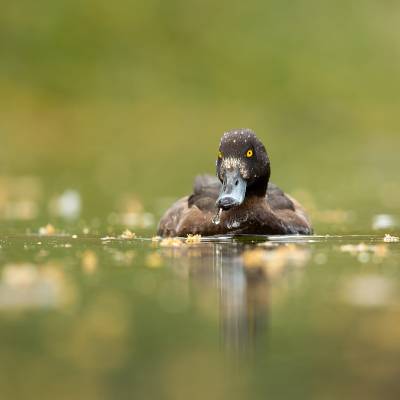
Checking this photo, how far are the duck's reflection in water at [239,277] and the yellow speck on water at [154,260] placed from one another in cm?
19

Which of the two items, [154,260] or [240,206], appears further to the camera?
[240,206]

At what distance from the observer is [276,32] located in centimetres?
11225

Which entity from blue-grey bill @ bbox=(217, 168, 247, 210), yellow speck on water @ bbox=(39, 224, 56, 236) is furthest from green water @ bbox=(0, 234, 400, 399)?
yellow speck on water @ bbox=(39, 224, 56, 236)

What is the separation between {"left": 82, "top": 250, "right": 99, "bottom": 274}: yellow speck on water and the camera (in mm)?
11664

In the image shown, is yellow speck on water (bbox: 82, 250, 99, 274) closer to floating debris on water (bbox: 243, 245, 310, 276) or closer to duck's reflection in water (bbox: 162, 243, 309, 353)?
duck's reflection in water (bbox: 162, 243, 309, 353)

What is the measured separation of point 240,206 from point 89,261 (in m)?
3.54

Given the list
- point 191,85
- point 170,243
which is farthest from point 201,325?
point 191,85

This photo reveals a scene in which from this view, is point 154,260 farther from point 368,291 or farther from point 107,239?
point 368,291

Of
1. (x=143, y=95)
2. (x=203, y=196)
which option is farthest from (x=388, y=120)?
(x=203, y=196)

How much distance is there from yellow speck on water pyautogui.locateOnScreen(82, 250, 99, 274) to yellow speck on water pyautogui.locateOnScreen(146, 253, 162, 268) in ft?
1.68

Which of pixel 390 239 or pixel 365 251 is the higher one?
pixel 390 239

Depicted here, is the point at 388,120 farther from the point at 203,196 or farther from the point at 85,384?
the point at 85,384

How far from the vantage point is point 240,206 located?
15430mm

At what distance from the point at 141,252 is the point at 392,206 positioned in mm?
9622
